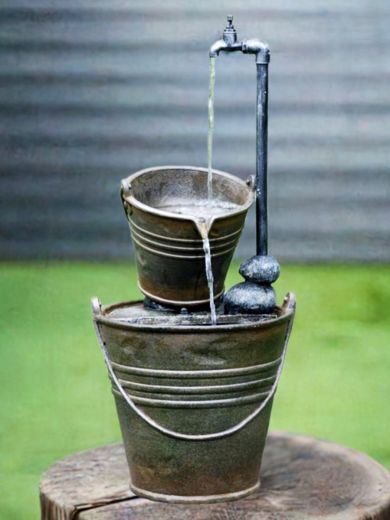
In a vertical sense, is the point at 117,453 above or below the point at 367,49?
below

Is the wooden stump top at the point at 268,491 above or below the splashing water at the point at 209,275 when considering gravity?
below

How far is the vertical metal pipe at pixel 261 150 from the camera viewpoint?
2.68 metres

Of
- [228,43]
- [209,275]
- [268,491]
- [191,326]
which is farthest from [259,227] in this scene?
[268,491]

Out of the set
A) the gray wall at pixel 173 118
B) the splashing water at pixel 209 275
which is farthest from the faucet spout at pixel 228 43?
the gray wall at pixel 173 118

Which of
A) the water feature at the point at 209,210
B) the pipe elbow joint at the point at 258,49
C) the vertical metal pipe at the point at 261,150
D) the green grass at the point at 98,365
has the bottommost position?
the green grass at the point at 98,365

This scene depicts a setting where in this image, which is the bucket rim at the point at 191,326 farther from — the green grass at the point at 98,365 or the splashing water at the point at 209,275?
the green grass at the point at 98,365

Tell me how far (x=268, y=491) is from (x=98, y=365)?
256 centimetres

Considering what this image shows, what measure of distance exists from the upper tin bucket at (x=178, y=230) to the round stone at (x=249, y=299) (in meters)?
0.04

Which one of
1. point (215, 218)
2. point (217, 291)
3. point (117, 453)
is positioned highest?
point (215, 218)

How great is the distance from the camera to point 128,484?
108 inches

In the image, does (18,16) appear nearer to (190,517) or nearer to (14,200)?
(14,200)

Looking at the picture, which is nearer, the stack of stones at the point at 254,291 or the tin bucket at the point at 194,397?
the tin bucket at the point at 194,397

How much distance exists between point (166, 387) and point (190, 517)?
0.97ft

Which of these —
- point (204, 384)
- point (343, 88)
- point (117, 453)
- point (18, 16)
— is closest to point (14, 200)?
point (18, 16)
